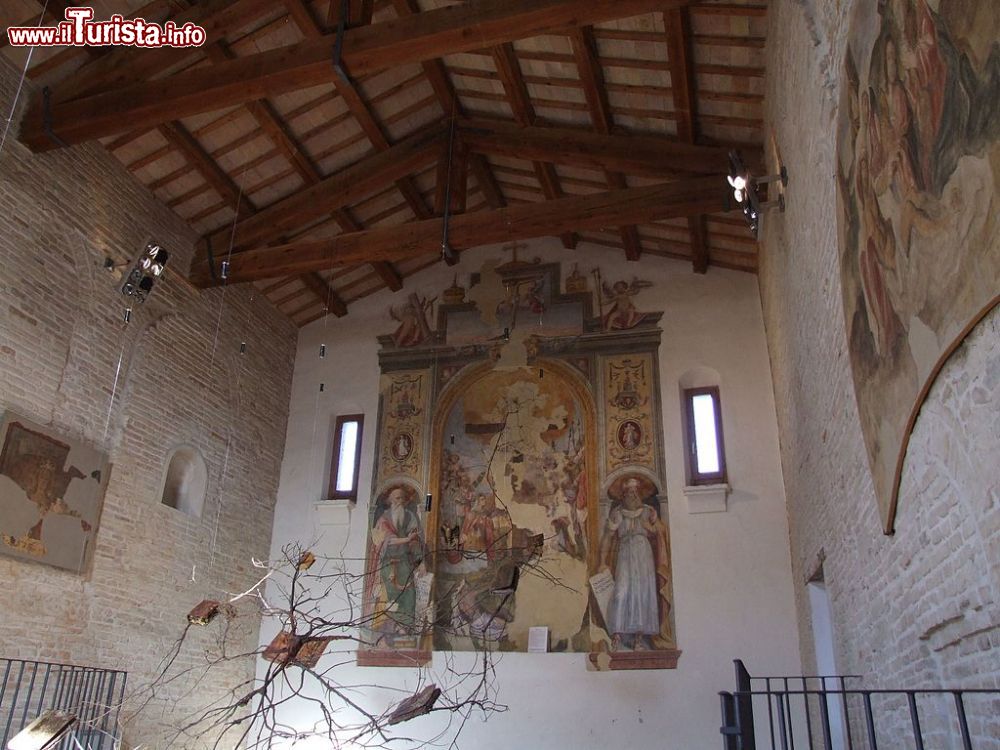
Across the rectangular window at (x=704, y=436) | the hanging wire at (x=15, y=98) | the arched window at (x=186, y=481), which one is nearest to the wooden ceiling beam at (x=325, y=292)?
the arched window at (x=186, y=481)

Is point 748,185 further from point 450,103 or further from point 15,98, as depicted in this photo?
point 15,98

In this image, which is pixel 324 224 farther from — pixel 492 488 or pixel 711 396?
pixel 711 396

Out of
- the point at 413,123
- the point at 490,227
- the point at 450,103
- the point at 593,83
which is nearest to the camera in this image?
the point at 593,83

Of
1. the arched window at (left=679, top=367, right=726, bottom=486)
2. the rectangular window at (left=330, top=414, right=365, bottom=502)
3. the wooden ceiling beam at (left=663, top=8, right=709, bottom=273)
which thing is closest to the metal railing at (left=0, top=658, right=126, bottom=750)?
the rectangular window at (left=330, top=414, right=365, bottom=502)

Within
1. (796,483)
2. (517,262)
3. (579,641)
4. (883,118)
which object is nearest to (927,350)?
(883,118)

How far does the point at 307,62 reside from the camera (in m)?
6.62

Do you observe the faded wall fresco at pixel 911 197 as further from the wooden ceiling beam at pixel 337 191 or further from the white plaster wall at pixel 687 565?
the wooden ceiling beam at pixel 337 191

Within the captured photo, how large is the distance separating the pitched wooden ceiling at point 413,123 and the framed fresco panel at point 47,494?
264 centimetres

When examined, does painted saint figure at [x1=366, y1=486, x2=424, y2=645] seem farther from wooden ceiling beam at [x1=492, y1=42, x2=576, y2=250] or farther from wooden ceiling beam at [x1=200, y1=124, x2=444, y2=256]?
wooden ceiling beam at [x1=492, y1=42, x2=576, y2=250]

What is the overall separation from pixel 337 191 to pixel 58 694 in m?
5.77

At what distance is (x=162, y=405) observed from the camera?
29.2 ft

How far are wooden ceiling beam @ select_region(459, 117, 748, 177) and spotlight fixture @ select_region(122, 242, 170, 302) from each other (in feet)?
11.9

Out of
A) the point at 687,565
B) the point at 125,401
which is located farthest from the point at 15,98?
the point at 687,565

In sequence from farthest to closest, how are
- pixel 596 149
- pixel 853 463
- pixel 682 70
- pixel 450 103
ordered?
1. pixel 450 103
2. pixel 596 149
3. pixel 682 70
4. pixel 853 463
